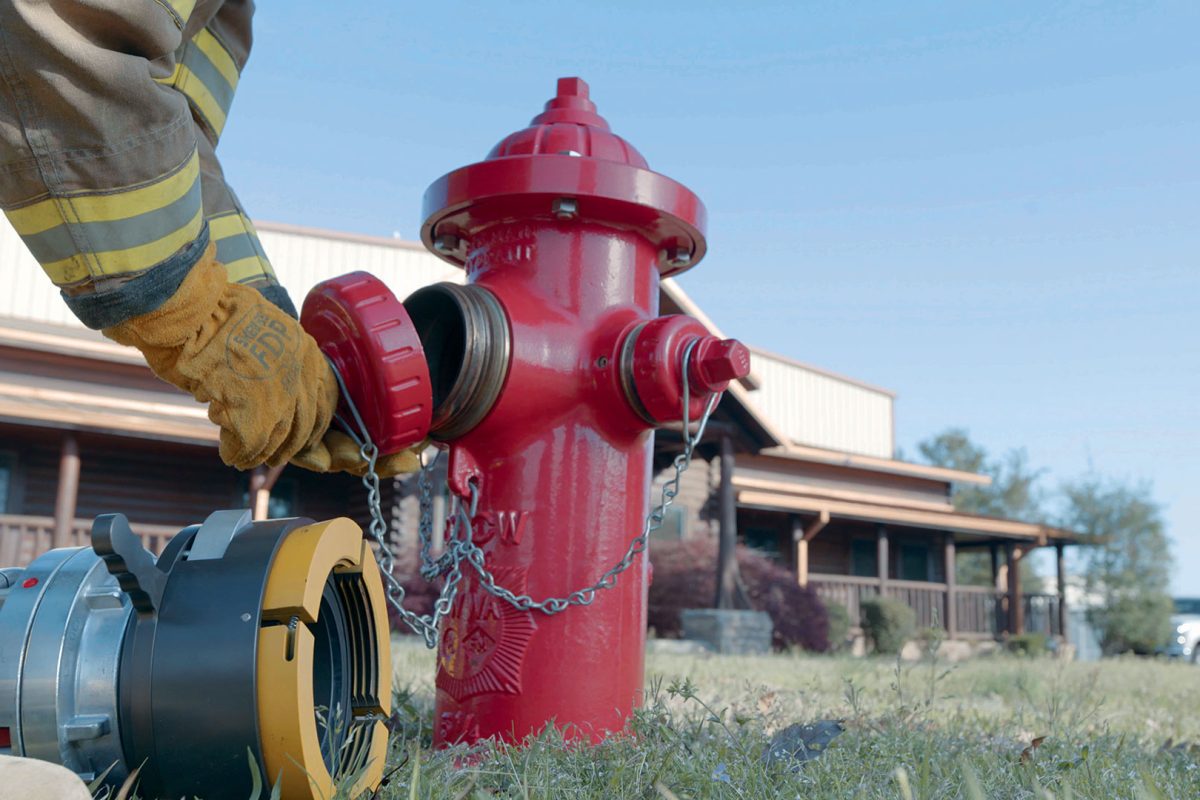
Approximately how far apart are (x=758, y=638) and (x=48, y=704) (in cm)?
1192

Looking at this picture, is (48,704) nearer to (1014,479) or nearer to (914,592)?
(914,592)

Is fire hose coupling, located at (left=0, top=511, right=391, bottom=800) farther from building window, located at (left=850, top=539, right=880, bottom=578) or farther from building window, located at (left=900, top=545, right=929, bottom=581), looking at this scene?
building window, located at (left=900, top=545, right=929, bottom=581)

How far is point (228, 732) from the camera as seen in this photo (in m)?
1.18

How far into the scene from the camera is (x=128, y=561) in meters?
1.17

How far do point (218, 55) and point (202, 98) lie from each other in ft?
0.32

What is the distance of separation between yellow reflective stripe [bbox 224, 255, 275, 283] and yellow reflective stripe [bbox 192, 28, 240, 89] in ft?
1.14

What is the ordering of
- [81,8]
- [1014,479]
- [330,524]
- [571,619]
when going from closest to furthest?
[81,8], [330,524], [571,619], [1014,479]

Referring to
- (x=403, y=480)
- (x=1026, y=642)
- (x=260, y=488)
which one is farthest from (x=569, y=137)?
(x=1026, y=642)

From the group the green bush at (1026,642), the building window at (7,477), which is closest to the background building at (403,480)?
the building window at (7,477)

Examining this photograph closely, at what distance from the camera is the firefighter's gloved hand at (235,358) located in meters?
1.46

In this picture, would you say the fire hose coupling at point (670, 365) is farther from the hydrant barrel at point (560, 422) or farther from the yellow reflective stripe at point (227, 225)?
the yellow reflective stripe at point (227, 225)

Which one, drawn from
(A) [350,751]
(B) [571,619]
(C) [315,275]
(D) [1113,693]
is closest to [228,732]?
(A) [350,751]

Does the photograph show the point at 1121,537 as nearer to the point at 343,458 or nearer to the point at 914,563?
the point at 914,563

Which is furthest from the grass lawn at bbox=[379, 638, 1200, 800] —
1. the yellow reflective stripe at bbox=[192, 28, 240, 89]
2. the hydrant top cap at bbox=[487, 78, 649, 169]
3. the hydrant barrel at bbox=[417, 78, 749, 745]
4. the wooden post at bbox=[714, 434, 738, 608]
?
the wooden post at bbox=[714, 434, 738, 608]
